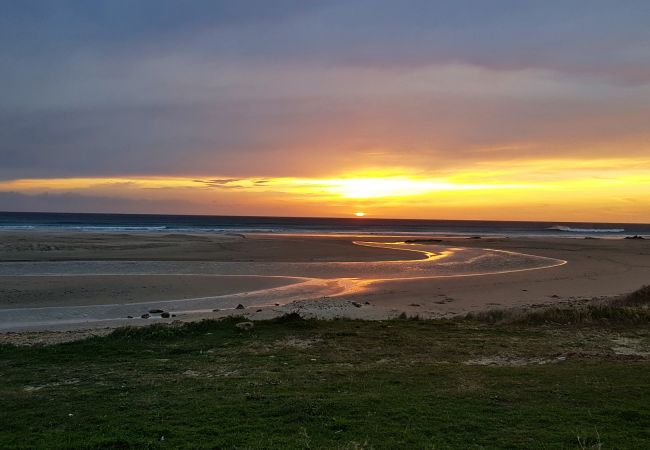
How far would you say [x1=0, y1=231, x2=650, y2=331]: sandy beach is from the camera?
1911 centimetres

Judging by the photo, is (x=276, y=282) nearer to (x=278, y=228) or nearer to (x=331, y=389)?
(x=331, y=389)

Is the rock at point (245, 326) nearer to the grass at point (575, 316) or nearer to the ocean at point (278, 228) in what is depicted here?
the grass at point (575, 316)

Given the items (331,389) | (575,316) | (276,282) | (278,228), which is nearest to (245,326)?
(331,389)

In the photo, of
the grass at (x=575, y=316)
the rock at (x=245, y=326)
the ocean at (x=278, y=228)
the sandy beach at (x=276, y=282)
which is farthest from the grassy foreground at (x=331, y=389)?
the ocean at (x=278, y=228)

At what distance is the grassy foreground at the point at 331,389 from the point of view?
6.35 meters

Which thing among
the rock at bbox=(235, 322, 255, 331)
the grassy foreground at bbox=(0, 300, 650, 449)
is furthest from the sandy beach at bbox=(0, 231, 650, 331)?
the grassy foreground at bbox=(0, 300, 650, 449)

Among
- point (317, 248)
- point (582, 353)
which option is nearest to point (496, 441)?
point (582, 353)

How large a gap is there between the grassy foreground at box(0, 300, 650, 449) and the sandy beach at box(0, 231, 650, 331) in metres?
5.41

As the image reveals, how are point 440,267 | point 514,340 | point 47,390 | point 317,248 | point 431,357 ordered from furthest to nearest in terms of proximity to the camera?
Answer: point 317,248, point 440,267, point 514,340, point 431,357, point 47,390

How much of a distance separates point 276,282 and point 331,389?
18.8m

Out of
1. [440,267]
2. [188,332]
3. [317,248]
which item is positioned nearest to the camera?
[188,332]

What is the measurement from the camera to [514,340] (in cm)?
1239

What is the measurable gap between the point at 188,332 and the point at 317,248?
35712mm

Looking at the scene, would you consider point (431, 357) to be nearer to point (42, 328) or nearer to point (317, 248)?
point (42, 328)
